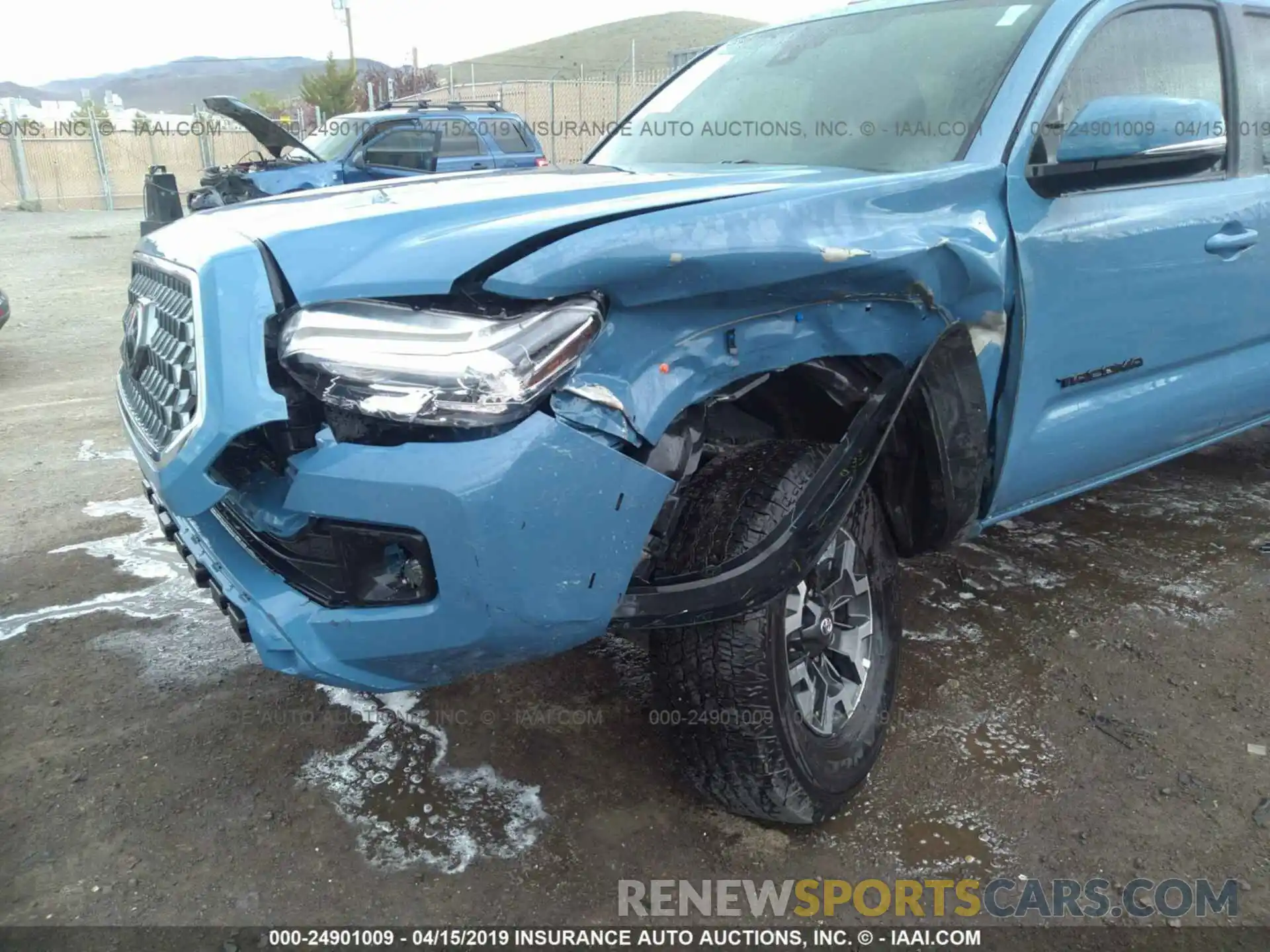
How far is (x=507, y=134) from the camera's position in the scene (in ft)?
39.6

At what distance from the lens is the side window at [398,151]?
10852 millimetres

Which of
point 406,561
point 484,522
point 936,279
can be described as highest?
point 936,279

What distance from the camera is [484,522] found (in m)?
1.51

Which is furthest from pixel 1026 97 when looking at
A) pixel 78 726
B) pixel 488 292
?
pixel 78 726

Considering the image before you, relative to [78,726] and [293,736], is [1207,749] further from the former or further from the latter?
[78,726]

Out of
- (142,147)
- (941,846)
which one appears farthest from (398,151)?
(142,147)

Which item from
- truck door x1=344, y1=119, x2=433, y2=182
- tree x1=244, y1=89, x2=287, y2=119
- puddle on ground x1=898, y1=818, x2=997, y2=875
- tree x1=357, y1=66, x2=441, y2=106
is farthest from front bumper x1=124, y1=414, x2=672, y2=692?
tree x1=357, y1=66, x2=441, y2=106

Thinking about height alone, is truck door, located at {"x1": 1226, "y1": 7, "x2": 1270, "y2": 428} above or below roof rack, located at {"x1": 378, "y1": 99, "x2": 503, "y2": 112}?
below

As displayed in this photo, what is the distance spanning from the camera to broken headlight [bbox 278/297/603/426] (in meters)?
1.52

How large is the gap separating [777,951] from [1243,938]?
0.93 meters

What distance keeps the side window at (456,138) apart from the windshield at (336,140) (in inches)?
33.2

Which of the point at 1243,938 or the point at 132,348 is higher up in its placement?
the point at 132,348

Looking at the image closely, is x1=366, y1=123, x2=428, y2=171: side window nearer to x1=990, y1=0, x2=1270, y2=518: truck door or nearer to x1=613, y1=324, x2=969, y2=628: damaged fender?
x1=990, y1=0, x2=1270, y2=518: truck door

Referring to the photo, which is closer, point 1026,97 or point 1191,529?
point 1026,97
